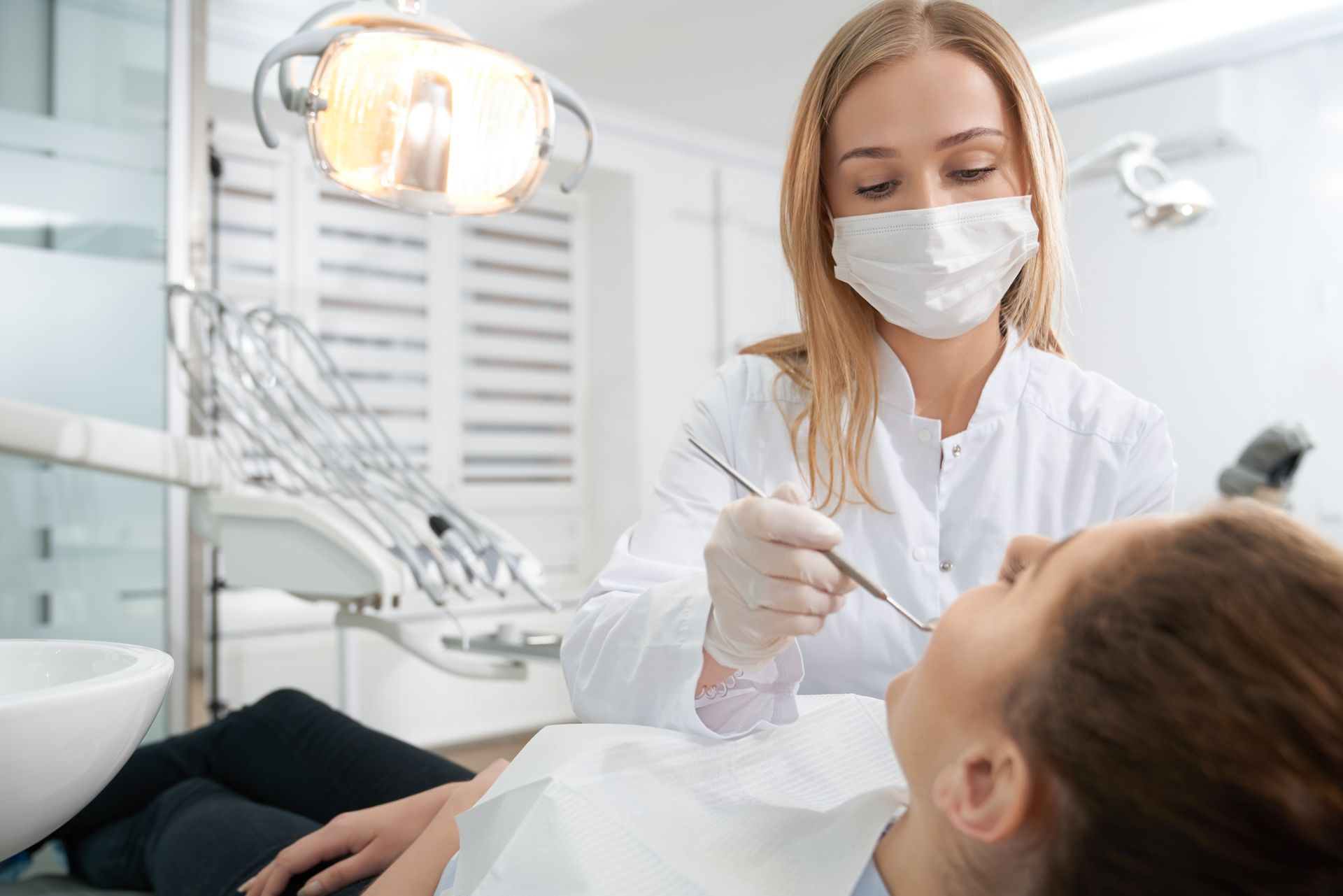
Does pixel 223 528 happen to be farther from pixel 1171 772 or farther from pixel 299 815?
pixel 1171 772

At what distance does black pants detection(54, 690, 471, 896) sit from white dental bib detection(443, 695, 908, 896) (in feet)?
1.39

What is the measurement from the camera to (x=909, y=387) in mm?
1244

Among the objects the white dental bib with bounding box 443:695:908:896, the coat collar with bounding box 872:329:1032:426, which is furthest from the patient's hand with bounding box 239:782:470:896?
the coat collar with bounding box 872:329:1032:426

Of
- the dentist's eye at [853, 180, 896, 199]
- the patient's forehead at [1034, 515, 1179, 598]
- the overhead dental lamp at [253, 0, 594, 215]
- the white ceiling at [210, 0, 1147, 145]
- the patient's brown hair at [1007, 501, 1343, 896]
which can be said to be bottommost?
the patient's brown hair at [1007, 501, 1343, 896]

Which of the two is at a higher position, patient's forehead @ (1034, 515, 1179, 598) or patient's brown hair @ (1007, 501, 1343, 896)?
patient's forehead @ (1034, 515, 1179, 598)

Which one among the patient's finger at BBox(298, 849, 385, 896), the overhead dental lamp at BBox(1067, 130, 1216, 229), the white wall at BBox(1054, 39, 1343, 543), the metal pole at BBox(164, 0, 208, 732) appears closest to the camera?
the patient's finger at BBox(298, 849, 385, 896)

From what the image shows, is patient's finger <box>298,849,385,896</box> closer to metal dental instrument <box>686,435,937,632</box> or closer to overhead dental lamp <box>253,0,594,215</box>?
metal dental instrument <box>686,435,937,632</box>

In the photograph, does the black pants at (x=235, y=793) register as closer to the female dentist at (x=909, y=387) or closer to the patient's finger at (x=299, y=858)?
the patient's finger at (x=299, y=858)

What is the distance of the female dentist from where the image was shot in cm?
113

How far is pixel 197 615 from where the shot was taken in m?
2.65

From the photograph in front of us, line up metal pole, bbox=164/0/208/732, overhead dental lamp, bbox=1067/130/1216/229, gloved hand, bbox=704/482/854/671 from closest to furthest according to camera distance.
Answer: gloved hand, bbox=704/482/854/671
metal pole, bbox=164/0/208/732
overhead dental lamp, bbox=1067/130/1216/229

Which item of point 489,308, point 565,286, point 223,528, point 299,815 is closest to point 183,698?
point 223,528

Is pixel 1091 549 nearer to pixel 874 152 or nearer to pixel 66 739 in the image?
pixel 874 152

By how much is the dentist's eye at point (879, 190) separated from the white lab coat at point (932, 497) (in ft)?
0.68
